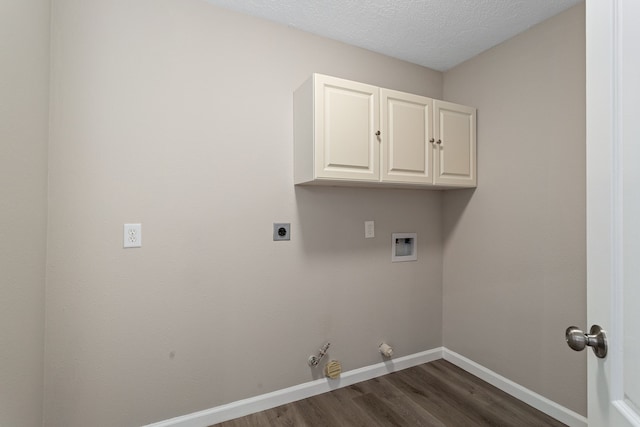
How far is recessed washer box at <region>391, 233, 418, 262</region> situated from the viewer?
2.29 meters

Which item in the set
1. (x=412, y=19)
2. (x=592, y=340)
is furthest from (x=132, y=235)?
(x=412, y=19)

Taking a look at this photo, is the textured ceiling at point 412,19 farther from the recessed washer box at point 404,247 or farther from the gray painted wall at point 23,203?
the recessed washer box at point 404,247

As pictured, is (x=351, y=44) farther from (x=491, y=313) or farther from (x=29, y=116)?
(x=491, y=313)

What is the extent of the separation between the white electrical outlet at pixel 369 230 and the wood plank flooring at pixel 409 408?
3.46ft

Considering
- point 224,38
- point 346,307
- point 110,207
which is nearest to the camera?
point 110,207

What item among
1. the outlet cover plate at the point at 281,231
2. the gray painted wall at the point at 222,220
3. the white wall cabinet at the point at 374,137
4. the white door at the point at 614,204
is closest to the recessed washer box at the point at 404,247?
the gray painted wall at the point at 222,220

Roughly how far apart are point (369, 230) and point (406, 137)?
0.71 meters

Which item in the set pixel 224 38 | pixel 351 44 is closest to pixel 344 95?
pixel 351 44

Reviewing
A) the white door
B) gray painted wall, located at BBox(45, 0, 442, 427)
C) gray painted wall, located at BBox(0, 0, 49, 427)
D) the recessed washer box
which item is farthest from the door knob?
gray painted wall, located at BBox(0, 0, 49, 427)

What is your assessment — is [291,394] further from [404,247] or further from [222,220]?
[404,247]

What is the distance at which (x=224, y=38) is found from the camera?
1737 mm

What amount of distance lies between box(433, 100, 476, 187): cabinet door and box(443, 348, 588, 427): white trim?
1.38 metres

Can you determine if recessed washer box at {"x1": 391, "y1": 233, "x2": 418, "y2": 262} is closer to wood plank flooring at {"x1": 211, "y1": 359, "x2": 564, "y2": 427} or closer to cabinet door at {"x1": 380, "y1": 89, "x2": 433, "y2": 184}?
cabinet door at {"x1": 380, "y1": 89, "x2": 433, "y2": 184}

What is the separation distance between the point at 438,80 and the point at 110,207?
2.58 meters
